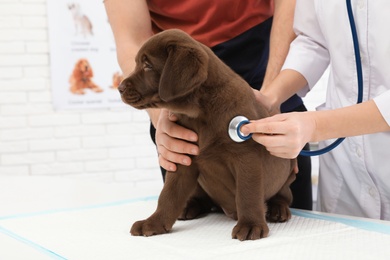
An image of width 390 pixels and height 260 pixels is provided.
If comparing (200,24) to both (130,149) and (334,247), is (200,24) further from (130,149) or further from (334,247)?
(130,149)

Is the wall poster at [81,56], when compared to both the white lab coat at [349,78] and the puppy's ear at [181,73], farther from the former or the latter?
the puppy's ear at [181,73]

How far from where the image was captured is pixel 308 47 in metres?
1.40

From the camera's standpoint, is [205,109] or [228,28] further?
[228,28]

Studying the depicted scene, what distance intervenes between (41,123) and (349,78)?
2066 mm

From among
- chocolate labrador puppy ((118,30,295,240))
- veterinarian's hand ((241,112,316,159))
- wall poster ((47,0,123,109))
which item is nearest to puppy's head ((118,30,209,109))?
chocolate labrador puppy ((118,30,295,240))

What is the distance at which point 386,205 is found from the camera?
4.17ft

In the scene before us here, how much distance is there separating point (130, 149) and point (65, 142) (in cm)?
36

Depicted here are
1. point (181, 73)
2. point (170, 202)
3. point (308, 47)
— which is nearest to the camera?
point (181, 73)

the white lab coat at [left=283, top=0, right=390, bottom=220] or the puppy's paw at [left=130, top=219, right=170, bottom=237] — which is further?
the white lab coat at [left=283, top=0, right=390, bottom=220]

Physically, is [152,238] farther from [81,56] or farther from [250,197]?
[81,56]

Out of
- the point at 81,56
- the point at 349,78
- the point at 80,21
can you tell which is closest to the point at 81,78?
the point at 81,56

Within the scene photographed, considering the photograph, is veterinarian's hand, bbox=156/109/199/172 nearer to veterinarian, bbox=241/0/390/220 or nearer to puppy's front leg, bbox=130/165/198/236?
puppy's front leg, bbox=130/165/198/236

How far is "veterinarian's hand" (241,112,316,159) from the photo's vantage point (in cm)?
102

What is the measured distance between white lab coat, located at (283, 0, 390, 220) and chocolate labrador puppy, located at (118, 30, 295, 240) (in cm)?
27
